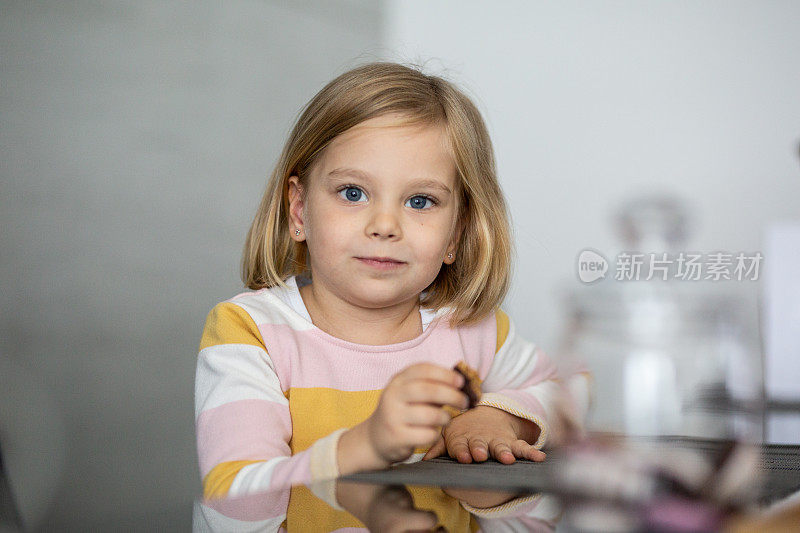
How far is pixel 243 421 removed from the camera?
83 centimetres

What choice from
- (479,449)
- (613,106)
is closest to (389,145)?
(479,449)

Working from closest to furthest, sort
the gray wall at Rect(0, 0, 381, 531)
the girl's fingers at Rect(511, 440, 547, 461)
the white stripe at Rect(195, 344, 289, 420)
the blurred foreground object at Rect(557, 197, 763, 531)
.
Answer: the blurred foreground object at Rect(557, 197, 763, 531), the girl's fingers at Rect(511, 440, 547, 461), the white stripe at Rect(195, 344, 289, 420), the gray wall at Rect(0, 0, 381, 531)

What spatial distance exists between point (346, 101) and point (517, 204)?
1.71 m

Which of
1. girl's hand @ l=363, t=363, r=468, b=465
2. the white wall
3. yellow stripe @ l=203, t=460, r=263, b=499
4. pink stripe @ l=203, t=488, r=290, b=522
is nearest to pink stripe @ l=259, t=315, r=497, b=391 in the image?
yellow stripe @ l=203, t=460, r=263, b=499

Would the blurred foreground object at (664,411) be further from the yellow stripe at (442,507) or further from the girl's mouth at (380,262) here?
the girl's mouth at (380,262)

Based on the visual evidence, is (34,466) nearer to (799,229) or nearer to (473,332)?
(473,332)

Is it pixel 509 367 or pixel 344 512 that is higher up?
pixel 344 512

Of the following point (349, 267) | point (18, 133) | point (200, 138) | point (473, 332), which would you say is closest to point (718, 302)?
point (349, 267)

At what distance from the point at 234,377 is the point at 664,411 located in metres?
0.61

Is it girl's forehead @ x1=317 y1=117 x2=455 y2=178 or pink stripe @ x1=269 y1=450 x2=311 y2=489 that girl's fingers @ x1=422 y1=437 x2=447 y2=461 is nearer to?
pink stripe @ x1=269 y1=450 x2=311 y2=489

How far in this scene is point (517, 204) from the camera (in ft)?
8.89

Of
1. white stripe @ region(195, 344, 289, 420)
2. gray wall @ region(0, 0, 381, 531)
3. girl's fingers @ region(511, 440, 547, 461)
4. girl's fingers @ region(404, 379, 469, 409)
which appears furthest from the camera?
gray wall @ region(0, 0, 381, 531)

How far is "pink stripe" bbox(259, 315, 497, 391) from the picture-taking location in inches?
39.6

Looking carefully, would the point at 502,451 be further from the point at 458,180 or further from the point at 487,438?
the point at 458,180
